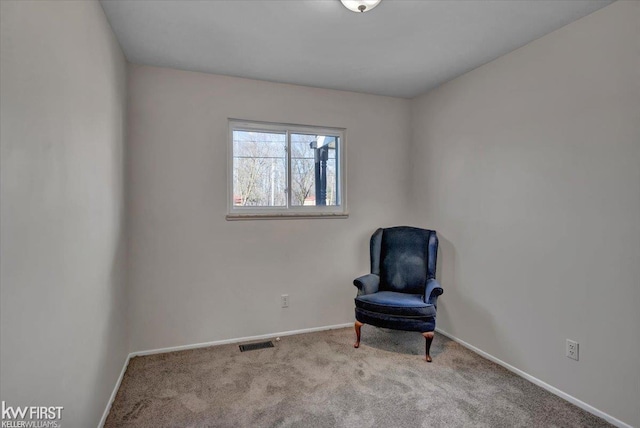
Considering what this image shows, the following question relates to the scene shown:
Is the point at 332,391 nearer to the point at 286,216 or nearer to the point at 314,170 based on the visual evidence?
the point at 286,216

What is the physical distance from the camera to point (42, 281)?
1163mm

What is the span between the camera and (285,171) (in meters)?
3.37

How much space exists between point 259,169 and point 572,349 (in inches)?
114

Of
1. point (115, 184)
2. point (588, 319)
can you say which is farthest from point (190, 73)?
point (588, 319)

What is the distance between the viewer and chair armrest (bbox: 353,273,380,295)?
122 inches

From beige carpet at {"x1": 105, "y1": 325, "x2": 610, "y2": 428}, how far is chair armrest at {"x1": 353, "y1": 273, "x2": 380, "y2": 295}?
19.6 inches

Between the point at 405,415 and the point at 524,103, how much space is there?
Result: 7.89 ft

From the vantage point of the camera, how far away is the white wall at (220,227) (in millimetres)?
2848

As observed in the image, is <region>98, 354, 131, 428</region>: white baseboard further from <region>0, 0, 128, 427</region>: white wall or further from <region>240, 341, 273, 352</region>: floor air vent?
<region>240, 341, 273, 352</region>: floor air vent

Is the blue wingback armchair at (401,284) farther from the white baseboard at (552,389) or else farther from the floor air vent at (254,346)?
the floor air vent at (254,346)

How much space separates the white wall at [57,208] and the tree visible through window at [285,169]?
1.23 m

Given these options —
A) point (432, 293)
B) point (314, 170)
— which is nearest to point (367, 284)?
point (432, 293)

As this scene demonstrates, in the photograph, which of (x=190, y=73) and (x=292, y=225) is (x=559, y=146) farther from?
(x=190, y=73)

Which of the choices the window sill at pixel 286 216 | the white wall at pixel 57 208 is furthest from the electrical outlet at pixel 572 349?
the white wall at pixel 57 208
